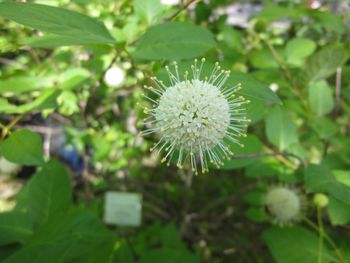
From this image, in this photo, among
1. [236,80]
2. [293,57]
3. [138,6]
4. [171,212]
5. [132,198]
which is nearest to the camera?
Answer: [236,80]

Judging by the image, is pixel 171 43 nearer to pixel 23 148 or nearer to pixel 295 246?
pixel 23 148

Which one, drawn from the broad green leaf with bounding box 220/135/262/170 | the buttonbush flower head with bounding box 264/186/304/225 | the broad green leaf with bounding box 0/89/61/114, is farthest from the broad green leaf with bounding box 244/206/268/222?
the broad green leaf with bounding box 0/89/61/114

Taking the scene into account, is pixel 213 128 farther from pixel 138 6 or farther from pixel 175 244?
pixel 175 244

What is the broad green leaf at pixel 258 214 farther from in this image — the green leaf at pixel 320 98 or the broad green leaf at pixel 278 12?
the broad green leaf at pixel 278 12

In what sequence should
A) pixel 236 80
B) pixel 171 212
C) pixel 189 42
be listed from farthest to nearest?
pixel 171 212 < pixel 189 42 < pixel 236 80

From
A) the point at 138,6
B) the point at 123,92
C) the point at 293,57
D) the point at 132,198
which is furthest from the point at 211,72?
the point at 123,92
